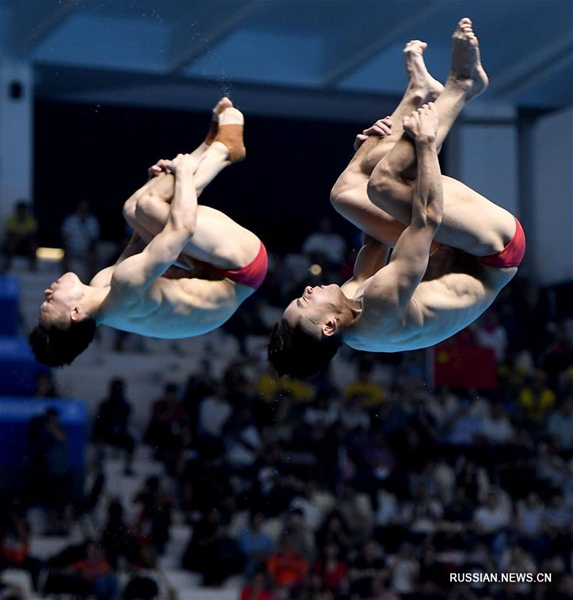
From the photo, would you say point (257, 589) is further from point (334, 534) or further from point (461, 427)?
point (461, 427)

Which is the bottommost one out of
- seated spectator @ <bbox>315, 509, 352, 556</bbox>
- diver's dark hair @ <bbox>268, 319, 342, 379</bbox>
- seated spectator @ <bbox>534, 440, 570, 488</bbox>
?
seated spectator @ <bbox>315, 509, 352, 556</bbox>

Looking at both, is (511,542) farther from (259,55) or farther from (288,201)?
(288,201)

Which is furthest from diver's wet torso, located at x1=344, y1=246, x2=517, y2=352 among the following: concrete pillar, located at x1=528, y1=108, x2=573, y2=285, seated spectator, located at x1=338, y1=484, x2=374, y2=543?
concrete pillar, located at x1=528, y1=108, x2=573, y2=285

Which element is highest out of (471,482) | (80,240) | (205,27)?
(205,27)

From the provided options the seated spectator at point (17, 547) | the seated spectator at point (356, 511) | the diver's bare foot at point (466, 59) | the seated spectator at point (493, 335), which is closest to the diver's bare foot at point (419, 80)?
the diver's bare foot at point (466, 59)

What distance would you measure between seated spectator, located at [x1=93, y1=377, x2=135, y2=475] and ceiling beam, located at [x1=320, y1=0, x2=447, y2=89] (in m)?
3.73

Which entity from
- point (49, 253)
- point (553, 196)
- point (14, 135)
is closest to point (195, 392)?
point (49, 253)

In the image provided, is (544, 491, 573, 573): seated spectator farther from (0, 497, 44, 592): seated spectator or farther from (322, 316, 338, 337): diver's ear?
(322, 316, 338, 337): diver's ear

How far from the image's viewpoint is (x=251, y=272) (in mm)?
6578

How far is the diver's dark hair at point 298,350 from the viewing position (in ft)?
19.1

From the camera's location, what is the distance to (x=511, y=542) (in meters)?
11.9

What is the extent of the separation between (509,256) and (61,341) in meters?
2.07

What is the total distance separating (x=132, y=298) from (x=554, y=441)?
7849 millimetres

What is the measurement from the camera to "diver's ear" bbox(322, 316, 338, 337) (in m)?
5.80
